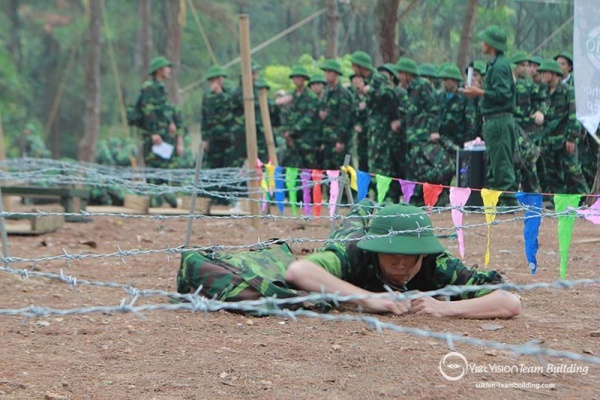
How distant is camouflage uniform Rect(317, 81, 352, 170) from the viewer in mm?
13742

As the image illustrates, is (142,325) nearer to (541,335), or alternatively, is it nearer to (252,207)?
(541,335)

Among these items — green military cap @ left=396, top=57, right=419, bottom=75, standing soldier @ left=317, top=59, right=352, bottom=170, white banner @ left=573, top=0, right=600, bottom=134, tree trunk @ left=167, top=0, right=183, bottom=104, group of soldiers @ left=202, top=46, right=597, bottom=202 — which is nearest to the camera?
white banner @ left=573, top=0, right=600, bottom=134

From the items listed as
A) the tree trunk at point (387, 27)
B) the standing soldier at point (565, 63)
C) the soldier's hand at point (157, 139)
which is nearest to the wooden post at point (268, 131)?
the soldier's hand at point (157, 139)

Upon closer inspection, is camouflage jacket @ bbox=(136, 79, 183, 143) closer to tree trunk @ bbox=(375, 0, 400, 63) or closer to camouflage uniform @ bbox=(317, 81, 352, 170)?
camouflage uniform @ bbox=(317, 81, 352, 170)

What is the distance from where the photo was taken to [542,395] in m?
3.76

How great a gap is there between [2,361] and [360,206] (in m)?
2.31

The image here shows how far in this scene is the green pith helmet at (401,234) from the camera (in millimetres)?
4770

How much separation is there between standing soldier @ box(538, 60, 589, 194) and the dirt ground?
5674 millimetres

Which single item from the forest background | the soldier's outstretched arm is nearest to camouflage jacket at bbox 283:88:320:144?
the forest background

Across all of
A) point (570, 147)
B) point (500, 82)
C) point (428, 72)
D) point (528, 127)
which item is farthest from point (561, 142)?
point (500, 82)

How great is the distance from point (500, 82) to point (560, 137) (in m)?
2.91

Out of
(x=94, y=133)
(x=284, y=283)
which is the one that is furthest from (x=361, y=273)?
(x=94, y=133)

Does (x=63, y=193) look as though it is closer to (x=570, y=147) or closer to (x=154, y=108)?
(x=154, y=108)

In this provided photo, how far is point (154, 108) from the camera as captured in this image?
46.6ft
